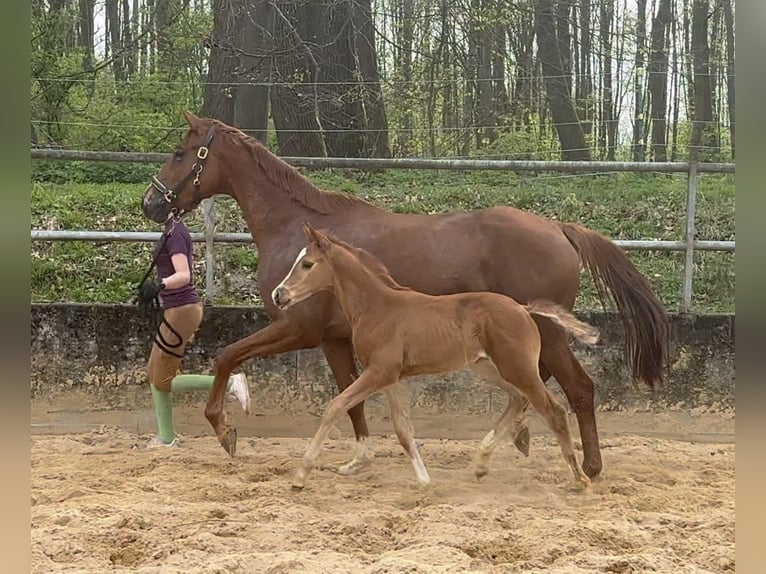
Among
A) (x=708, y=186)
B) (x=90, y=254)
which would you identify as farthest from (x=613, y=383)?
(x=90, y=254)

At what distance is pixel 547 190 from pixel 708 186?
180 centimetres

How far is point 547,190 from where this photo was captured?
8.34m

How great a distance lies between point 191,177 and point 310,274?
4.05ft

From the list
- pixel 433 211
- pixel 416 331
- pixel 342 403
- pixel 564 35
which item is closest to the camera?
pixel 342 403

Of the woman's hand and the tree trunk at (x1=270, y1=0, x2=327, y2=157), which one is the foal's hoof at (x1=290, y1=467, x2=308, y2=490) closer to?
the woman's hand

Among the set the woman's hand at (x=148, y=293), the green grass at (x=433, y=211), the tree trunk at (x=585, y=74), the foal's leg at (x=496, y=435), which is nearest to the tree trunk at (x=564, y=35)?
the tree trunk at (x=585, y=74)

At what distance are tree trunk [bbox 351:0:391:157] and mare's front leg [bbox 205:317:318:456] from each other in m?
4.07

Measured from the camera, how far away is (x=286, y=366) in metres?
6.36

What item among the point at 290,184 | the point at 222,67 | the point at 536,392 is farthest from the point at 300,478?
the point at 222,67

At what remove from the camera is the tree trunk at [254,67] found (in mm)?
8305

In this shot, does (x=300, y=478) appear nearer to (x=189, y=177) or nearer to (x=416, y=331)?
(x=416, y=331)

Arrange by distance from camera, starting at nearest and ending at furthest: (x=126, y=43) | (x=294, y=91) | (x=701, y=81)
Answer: (x=294, y=91), (x=126, y=43), (x=701, y=81)

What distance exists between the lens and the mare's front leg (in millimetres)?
4664

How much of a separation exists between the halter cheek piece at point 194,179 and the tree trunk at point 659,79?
618 cm
